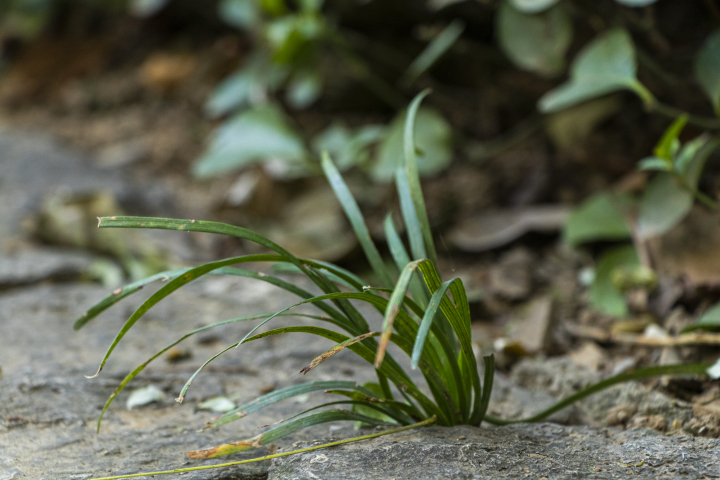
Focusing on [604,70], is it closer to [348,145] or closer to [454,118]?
[348,145]

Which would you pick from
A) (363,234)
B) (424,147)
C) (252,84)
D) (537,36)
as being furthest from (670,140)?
(252,84)

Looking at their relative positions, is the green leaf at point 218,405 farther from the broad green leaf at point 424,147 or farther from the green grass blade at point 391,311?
the broad green leaf at point 424,147

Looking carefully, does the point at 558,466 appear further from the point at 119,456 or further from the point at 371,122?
the point at 371,122

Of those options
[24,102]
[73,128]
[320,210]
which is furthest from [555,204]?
[24,102]

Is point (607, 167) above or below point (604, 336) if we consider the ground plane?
above

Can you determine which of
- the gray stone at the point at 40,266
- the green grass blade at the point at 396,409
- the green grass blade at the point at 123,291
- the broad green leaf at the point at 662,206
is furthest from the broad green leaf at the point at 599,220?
the gray stone at the point at 40,266
